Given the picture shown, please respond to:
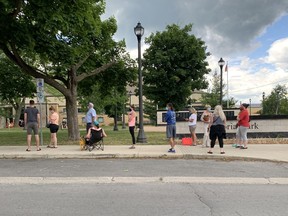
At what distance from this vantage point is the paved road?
6012 millimetres

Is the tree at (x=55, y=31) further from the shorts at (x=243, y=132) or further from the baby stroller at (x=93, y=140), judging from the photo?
the shorts at (x=243, y=132)

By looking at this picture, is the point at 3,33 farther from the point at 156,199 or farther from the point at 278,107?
the point at 278,107

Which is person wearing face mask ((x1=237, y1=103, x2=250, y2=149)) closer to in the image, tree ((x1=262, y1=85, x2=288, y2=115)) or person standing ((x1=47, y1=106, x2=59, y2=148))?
person standing ((x1=47, y1=106, x2=59, y2=148))

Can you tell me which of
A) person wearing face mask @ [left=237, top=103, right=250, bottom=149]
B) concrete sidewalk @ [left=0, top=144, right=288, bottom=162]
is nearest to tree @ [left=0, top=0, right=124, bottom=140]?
concrete sidewalk @ [left=0, top=144, right=288, bottom=162]

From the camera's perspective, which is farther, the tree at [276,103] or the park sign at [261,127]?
the tree at [276,103]

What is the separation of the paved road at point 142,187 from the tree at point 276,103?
5763cm

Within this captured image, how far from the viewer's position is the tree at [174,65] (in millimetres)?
26828

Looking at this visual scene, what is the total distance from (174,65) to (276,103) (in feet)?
144

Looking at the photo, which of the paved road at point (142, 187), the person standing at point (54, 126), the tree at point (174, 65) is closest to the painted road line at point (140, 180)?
the paved road at point (142, 187)

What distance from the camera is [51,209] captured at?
5953 mm

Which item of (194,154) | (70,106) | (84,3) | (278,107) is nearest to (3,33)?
(84,3)

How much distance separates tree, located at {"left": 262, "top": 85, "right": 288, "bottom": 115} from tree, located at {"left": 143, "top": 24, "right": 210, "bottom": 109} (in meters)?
41.0

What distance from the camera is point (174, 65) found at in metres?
27.1

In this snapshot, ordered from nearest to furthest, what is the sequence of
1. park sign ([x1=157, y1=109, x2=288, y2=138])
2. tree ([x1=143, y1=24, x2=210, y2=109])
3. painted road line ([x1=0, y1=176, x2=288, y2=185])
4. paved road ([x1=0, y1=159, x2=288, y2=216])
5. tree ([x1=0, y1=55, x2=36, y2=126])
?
paved road ([x1=0, y1=159, x2=288, y2=216]) → painted road line ([x1=0, y1=176, x2=288, y2=185]) → park sign ([x1=157, y1=109, x2=288, y2=138]) → tree ([x1=0, y1=55, x2=36, y2=126]) → tree ([x1=143, y1=24, x2=210, y2=109])
